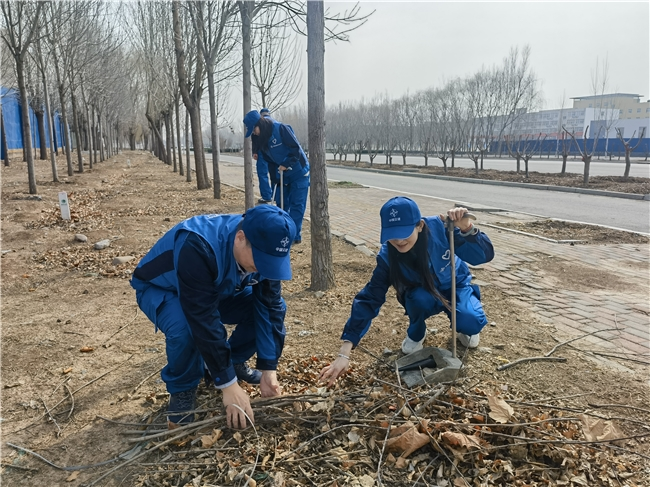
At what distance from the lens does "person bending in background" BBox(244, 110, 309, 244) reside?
602 cm

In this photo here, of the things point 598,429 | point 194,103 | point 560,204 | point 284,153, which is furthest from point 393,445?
point 194,103

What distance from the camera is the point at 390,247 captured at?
2.84 metres

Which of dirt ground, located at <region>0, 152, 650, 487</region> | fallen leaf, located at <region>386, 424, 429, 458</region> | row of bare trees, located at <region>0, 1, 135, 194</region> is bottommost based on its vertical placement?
dirt ground, located at <region>0, 152, 650, 487</region>

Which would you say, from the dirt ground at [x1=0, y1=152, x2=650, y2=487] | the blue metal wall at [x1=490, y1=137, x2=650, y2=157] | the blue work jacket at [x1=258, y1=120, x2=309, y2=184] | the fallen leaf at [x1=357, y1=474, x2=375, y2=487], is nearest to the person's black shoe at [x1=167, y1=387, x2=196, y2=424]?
the dirt ground at [x1=0, y1=152, x2=650, y2=487]

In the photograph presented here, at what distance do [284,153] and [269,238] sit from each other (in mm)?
4299

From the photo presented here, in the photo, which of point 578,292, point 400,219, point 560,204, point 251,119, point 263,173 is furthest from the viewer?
point 560,204

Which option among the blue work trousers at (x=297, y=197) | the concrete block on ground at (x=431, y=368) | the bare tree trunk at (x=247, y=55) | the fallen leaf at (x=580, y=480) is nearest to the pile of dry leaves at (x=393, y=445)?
the fallen leaf at (x=580, y=480)

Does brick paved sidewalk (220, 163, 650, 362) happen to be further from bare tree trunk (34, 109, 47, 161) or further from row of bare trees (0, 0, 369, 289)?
bare tree trunk (34, 109, 47, 161)

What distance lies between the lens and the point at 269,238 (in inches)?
77.2

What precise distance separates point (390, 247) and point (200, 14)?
843cm

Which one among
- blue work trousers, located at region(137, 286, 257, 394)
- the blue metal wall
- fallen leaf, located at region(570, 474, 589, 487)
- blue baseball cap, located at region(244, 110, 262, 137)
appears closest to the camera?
fallen leaf, located at region(570, 474, 589, 487)

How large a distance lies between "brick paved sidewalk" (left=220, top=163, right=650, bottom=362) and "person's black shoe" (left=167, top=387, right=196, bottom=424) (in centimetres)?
283

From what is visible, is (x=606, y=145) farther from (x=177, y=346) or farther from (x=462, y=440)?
(x=177, y=346)

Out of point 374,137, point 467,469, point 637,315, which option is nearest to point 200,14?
point 637,315
